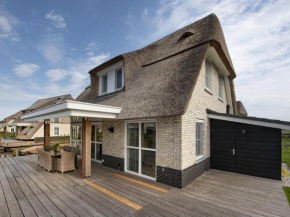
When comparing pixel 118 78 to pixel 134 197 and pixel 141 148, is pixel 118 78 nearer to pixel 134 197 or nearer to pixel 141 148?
pixel 141 148

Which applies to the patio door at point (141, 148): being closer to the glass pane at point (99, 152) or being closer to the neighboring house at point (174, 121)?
the neighboring house at point (174, 121)

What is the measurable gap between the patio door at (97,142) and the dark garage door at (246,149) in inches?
250

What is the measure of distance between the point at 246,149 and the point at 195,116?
294 centimetres

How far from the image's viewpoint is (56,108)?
18.0 ft

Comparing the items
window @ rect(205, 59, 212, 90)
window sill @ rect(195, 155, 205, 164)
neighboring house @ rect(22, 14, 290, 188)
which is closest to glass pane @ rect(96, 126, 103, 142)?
neighboring house @ rect(22, 14, 290, 188)

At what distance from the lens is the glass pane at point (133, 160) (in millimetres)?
6645

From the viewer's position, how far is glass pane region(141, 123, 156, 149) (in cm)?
608

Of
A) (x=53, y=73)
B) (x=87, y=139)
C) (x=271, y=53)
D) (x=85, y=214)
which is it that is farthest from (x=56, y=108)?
(x=53, y=73)

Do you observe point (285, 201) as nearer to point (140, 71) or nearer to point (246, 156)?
point (246, 156)

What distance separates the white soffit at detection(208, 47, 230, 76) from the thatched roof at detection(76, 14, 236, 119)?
0.19 m

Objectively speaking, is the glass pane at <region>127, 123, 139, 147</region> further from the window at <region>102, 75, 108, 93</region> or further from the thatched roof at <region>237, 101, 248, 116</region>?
the thatched roof at <region>237, 101, 248, 116</region>

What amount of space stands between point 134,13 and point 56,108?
8626 millimetres

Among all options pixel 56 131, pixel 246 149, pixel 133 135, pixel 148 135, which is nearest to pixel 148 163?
pixel 148 135

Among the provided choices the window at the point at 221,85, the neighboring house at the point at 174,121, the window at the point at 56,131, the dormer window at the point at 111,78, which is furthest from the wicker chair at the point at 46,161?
the window at the point at 56,131
